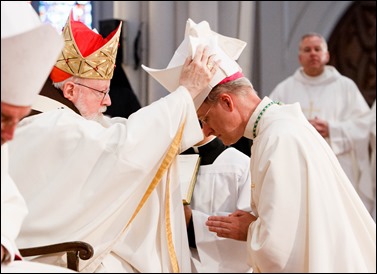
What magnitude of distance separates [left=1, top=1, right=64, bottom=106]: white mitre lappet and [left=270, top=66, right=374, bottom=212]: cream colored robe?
5.31 meters

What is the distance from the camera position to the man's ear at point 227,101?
397 centimetres

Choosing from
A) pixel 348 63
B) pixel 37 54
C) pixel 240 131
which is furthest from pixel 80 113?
pixel 348 63

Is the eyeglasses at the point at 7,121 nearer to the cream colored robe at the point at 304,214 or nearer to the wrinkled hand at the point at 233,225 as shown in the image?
the cream colored robe at the point at 304,214

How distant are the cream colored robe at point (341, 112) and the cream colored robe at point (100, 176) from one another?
4.32m

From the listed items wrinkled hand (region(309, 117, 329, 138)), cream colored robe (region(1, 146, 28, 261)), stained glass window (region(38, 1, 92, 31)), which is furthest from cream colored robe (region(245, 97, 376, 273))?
stained glass window (region(38, 1, 92, 31))

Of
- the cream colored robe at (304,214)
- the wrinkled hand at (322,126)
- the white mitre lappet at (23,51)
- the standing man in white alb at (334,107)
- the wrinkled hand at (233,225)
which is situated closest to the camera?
the white mitre lappet at (23,51)

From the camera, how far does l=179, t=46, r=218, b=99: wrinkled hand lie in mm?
3902

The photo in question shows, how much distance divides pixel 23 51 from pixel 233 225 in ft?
4.80

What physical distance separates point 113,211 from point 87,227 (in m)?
0.14

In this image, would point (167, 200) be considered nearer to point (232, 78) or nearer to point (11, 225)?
point (232, 78)

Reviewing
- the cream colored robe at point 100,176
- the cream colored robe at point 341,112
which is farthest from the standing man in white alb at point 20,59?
the cream colored robe at point 341,112

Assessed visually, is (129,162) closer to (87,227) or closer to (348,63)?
(87,227)

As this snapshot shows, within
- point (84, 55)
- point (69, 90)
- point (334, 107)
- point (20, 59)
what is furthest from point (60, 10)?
point (20, 59)

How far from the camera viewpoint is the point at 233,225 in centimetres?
397
